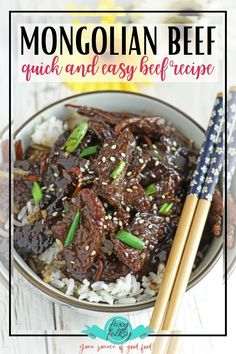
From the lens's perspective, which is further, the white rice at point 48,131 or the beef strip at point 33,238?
the white rice at point 48,131

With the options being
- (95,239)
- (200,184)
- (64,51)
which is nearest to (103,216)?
(95,239)

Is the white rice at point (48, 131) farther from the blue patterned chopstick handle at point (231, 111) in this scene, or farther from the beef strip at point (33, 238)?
the blue patterned chopstick handle at point (231, 111)

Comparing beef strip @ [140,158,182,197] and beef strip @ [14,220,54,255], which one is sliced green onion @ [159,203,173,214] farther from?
beef strip @ [14,220,54,255]

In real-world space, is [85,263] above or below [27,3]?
below

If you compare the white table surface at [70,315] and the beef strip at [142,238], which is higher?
the beef strip at [142,238]

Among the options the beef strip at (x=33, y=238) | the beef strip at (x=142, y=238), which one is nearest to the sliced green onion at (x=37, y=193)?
the beef strip at (x=33, y=238)

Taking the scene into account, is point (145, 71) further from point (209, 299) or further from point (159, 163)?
point (209, 299)

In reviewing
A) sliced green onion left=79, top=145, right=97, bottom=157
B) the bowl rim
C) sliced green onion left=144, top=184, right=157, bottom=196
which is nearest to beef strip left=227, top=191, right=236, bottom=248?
the bowl rim
